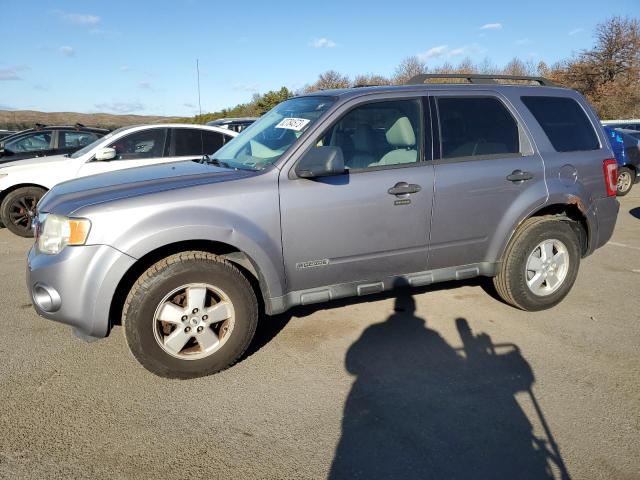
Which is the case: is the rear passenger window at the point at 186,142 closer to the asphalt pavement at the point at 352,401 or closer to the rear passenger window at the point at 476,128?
the asphalt pavement at the point at 352,401

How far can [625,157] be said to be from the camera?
1030 cm

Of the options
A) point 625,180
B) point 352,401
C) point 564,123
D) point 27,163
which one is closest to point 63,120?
point 27,163

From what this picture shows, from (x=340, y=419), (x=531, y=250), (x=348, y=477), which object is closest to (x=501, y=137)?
(x=531, y=250)

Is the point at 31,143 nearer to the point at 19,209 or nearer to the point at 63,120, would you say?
the point at 19,209

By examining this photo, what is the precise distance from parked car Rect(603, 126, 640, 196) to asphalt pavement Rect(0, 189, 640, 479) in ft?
25.9

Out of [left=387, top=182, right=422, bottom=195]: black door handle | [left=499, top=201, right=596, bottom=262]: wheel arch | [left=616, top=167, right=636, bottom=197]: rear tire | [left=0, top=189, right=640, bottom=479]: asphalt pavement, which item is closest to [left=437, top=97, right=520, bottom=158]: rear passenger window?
[left=387, top=182, right=422, bottom=195]: black door handle

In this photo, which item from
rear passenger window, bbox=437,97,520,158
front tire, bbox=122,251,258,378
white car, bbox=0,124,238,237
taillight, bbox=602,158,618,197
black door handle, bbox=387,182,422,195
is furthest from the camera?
white car, bbox=0,124,238,237

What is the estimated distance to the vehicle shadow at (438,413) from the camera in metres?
2.22

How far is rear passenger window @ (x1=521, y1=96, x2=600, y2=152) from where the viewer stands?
12.9 feet

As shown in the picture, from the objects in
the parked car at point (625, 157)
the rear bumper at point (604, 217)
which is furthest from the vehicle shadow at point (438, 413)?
the parked car at point (625, 157)

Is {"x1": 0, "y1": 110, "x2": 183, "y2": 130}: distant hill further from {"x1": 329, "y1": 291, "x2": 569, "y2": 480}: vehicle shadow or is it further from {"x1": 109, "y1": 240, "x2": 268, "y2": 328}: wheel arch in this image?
{"x1": 329, "y1": 291, "x2": 569, "y2": 480}: vehicle shadow

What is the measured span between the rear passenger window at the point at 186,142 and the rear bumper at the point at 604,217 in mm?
5531

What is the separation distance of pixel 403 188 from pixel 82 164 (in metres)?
5.41

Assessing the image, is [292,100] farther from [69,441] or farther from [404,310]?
[69,441]
